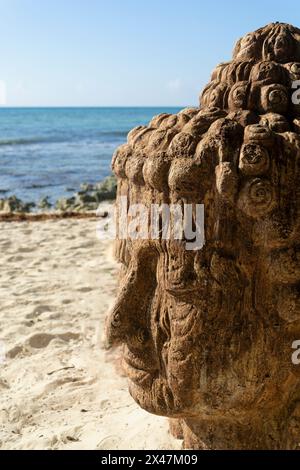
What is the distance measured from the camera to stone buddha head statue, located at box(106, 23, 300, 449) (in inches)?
70.3

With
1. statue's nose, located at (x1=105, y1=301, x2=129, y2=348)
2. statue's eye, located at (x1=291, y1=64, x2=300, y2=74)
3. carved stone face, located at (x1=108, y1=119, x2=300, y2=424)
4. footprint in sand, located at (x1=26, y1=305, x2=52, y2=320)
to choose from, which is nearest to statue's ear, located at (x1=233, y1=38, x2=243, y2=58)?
statue's eye, located at (x1=291, y1=64, x2=300, y2=74)

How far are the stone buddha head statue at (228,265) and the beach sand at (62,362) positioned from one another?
26.0 inches

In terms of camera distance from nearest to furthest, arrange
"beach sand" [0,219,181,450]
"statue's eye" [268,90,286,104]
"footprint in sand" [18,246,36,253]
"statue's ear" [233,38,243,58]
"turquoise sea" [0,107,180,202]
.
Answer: "statue's eye" [268,90,286,104]
"statue's ear" [233,38,243,58]
"beach sand" [0,219,181,450]
"footprint in sand" [18,246,36,253]
"turquoise sea" [0,107,180,202]

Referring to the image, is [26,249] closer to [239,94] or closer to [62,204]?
[62,204]

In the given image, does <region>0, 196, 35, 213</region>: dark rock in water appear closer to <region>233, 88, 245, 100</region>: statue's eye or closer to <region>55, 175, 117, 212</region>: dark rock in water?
<region>55, 175, 117, 212</region>: dark rock in water

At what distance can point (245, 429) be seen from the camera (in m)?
2.10

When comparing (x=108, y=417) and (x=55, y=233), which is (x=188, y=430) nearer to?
(x=108, y=417)

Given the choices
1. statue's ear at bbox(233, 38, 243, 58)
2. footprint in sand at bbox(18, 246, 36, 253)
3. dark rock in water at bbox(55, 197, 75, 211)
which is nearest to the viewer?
statue's ear at bbox(233, 38, 243, 58)

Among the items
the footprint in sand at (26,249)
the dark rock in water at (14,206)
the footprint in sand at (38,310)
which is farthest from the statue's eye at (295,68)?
the dark rock in water at (14,206)

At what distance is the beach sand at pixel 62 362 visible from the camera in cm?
275

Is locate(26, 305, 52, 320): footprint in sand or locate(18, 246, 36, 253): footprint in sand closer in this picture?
locate(26, 305, 52, 320): footprint in sand

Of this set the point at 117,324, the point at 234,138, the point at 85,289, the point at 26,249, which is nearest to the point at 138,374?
the point at 117,324

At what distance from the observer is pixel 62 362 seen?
3668 mm

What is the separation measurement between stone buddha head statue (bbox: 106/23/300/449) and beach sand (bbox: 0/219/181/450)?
2.16 ft
